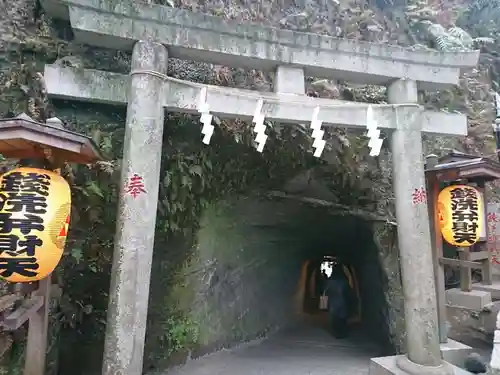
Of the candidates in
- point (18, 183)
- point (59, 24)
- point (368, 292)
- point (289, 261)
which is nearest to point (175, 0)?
point (59, 24)

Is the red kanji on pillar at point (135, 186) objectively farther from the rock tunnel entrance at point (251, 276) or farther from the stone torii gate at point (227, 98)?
the rock tunnel entrance at point (251, 276)

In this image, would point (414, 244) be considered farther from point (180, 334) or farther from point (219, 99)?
point (180, 334)

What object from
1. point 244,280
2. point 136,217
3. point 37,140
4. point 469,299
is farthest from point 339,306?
point 37,140

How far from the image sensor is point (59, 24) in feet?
19.3

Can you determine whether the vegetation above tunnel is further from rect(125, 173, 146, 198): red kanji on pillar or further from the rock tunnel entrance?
rect(125, 173, 146, 198): red kanji on pillar

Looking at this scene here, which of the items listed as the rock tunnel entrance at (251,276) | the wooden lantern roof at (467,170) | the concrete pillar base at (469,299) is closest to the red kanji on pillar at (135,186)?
the rock tunnel entrance at (251,276)

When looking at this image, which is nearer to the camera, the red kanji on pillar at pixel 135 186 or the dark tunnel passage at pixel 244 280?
the red kanji on pillar at pixel 135 186

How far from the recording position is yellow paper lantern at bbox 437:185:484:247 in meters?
5.92

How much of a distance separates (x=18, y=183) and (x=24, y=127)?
551 mm

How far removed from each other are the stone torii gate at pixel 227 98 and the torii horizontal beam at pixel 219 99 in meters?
0.01

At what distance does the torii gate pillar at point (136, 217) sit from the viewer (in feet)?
14.3

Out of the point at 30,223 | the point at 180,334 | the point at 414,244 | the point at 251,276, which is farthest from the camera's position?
the point at 251,276

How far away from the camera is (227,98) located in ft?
17.2

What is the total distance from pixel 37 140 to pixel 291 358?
24.3 ft
